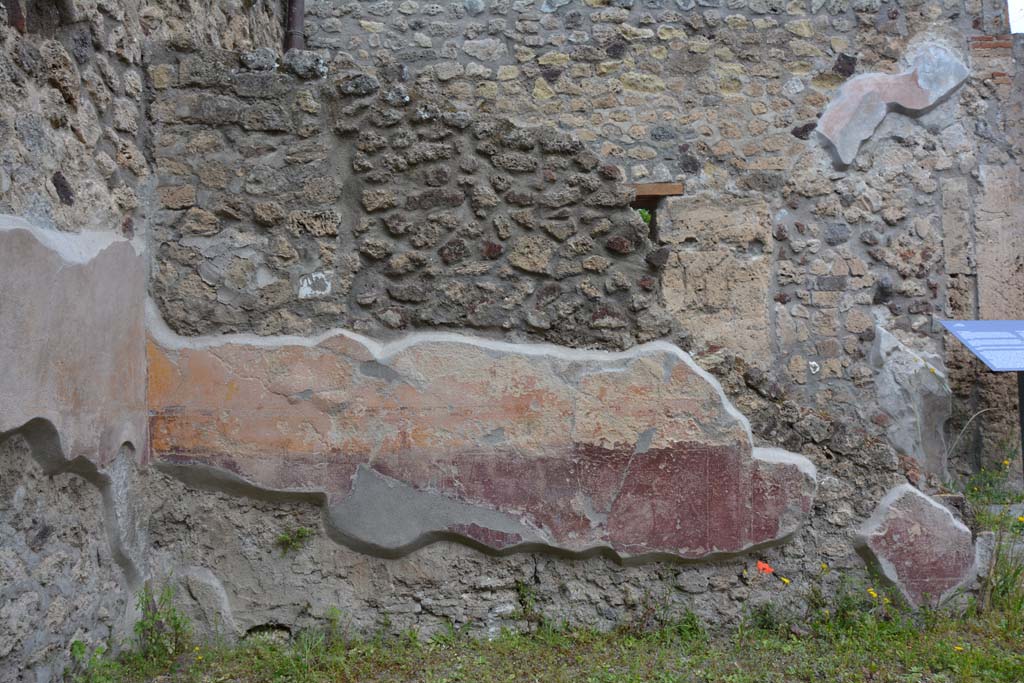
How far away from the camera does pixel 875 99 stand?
5.65 metres

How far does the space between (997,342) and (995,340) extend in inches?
1.3

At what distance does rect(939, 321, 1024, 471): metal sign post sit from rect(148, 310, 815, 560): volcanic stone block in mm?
2306

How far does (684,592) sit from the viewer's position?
308 centimetres

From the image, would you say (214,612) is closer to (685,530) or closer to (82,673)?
(82,673)

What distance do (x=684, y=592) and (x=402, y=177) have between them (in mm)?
1855

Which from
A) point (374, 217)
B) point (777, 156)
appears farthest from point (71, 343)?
point (777, 156)

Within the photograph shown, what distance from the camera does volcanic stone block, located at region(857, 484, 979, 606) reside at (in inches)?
123

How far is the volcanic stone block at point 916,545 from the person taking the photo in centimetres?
311

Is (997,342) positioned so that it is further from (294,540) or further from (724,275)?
(294,540)

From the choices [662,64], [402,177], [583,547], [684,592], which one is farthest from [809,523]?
[662,64]

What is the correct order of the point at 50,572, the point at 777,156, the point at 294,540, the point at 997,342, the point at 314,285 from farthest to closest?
1. the point at 777,156
2. the point at 997,342
3. the point at 314,285
4. the point at 294,540
5. the point at 50,572

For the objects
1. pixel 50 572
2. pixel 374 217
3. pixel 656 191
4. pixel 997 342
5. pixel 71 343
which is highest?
pixel 656 191

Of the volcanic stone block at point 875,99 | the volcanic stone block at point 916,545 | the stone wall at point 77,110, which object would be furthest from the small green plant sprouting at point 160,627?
A: the volcanic stone block at point 875,99

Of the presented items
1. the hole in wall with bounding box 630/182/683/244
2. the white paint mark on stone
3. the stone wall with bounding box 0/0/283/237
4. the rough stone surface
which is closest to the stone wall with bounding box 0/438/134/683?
the stone wall with bounding box 0/0/283/237
